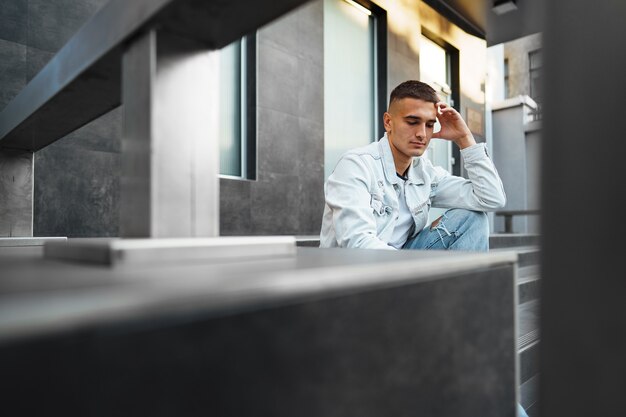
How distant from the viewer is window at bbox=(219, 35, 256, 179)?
3227mm

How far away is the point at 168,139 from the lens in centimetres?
46

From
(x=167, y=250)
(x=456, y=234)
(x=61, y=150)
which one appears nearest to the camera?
(x=167, y=250)

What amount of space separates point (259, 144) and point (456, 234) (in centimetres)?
197

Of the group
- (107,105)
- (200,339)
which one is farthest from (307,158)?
(200,339)

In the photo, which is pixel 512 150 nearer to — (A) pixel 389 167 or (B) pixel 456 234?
(B) pixel 456 234

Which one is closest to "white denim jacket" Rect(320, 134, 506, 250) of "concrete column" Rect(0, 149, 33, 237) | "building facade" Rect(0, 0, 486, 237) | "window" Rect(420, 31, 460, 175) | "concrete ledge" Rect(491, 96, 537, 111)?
"building facade" Rect(0, 0, 486, 237)

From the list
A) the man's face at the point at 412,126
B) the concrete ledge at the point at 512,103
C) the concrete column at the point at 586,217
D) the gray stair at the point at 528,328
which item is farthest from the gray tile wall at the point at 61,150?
the concrete ledge at the point at 512,103

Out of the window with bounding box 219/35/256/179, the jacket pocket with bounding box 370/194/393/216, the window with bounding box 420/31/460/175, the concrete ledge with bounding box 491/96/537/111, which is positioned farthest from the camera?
the concrete ledge with bounding box 491/96/537/111

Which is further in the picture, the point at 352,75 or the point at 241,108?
the point at 352,75

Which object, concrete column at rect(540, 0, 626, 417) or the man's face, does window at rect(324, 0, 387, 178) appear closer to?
the man's face

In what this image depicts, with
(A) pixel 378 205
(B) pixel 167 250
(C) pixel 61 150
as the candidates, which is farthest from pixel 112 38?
(C) pixel 61 150

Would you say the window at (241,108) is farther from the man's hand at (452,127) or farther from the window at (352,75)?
the man's hand at (452,127)

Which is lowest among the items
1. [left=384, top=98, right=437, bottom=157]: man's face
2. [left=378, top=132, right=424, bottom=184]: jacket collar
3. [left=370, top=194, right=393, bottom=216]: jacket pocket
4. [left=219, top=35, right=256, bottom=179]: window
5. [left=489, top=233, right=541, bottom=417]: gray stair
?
[left=489, top=233, right=541, bottom=417]: gray stair

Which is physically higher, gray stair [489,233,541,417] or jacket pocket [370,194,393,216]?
jacket pocket [370,194,393,216]
